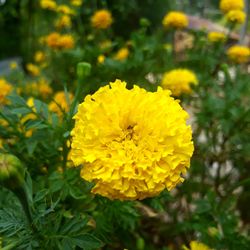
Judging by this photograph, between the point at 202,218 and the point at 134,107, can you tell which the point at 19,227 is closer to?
the point at 134,107

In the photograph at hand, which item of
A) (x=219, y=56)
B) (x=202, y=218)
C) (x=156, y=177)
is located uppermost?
(x=156, y=177)

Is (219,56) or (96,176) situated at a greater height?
(96,176)

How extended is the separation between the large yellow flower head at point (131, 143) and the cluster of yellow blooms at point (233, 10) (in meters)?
1.08

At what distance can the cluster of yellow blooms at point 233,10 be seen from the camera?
1696 millimetres

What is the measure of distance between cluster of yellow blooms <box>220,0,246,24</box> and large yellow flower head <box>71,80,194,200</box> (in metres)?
1.08

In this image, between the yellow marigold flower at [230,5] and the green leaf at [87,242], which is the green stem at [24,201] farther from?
the yellow marigold flower at [230,5]

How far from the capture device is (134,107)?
711 millimetres

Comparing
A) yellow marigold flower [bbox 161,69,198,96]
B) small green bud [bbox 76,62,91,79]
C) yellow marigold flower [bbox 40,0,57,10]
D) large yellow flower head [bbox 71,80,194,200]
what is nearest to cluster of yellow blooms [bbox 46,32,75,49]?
yellow marigold flower [bbox 40,0,57,10]

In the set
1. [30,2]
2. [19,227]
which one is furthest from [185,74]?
[30,2]

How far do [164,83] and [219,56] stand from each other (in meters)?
0.61

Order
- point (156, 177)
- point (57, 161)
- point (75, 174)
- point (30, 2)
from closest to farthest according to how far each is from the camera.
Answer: point (156, 177)
point (75, 174)
point (57, 161)
point (30, 2)

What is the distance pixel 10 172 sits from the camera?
1.81 ft

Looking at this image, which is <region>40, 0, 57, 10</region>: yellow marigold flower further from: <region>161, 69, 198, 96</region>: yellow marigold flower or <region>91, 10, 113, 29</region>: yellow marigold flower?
<region>161, 69, 198, 96</region>: yellow marigold flower

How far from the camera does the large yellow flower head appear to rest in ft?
2.20
